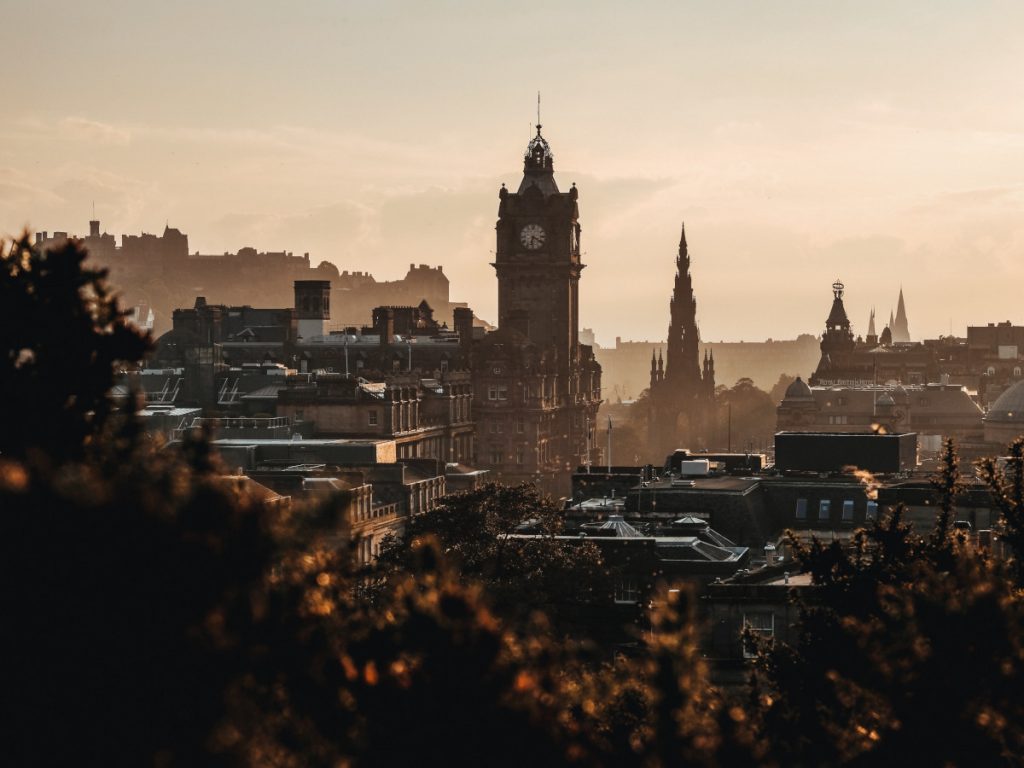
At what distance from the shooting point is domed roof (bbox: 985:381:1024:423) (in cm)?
15462

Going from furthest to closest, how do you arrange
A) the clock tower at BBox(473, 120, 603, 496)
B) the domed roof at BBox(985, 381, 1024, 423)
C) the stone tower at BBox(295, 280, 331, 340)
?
1. the stone tower at BBox(295, 280, 331, 340)
2. the domed roof at BBox(985, 381, 1024, 423)
3. the clock tower at BBox(473, 120, 603, 496)

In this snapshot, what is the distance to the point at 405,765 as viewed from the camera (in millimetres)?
18625

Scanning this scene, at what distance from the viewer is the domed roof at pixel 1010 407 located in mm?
154625

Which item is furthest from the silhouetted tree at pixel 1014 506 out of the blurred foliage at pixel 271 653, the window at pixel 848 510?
the window at pixel 848 510

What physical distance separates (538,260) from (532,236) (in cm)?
188

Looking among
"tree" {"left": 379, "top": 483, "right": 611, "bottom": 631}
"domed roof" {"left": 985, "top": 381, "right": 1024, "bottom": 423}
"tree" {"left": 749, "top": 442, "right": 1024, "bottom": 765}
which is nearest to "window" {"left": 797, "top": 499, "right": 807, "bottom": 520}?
"tree" {"left": 379, "top": 483, "right": 611, "bottom": 631}

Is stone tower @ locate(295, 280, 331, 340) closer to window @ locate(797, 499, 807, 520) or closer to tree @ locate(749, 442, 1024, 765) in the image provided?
window @ locate(797, 499, 807, 520)

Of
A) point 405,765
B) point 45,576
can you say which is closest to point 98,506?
point 45,576

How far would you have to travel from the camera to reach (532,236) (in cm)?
16250

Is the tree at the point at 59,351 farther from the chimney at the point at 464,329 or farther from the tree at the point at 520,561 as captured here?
the chimney at the point at 464,329

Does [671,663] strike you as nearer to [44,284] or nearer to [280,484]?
[44,284]

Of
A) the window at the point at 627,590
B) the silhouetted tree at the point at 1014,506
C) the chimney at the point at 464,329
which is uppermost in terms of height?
the chimney at the point at 464,329

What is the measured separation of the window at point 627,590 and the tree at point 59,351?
32.5 metres

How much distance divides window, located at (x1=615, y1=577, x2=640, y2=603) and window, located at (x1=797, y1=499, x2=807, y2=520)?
67.6 feet
